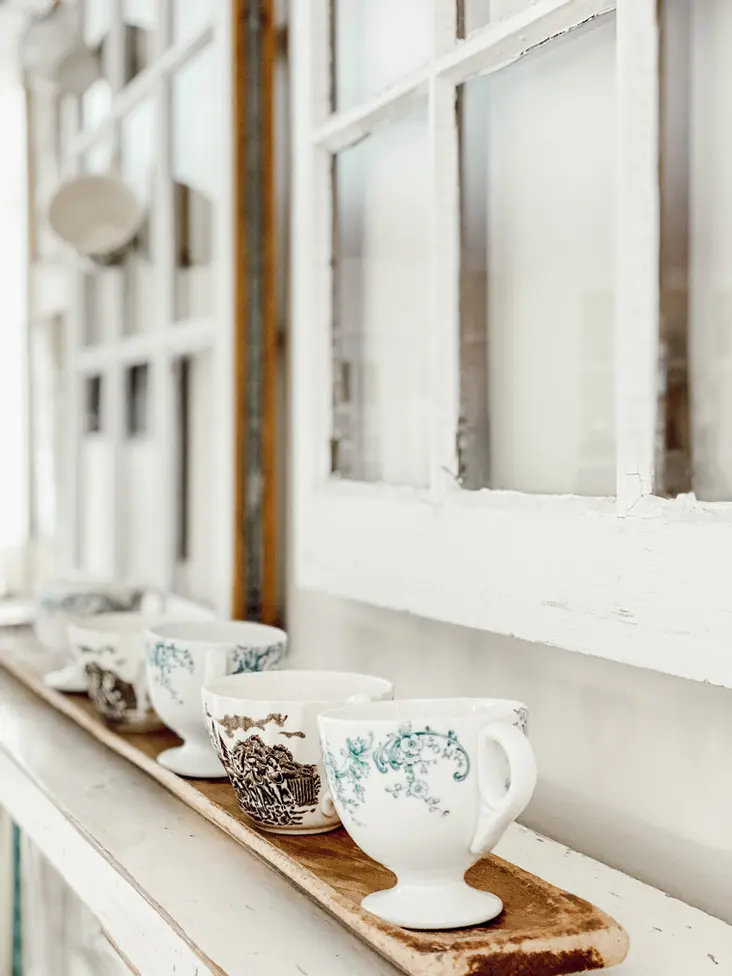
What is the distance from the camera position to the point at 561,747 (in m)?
0.93

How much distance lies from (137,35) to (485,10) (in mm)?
995

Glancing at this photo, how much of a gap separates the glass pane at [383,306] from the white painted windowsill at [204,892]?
0.36 m

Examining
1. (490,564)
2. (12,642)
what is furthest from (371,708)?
(12,642)

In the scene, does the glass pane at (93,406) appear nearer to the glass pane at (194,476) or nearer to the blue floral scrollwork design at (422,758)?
the glass pane at (194,476)

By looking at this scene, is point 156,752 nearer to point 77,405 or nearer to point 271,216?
point 271,216

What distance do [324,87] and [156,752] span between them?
2.10 ft

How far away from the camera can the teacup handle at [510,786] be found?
24.8 inches

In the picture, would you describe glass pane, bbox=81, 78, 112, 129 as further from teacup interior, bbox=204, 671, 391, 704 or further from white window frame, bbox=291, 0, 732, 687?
teacup interior, bbox=204, 671, 391, 704

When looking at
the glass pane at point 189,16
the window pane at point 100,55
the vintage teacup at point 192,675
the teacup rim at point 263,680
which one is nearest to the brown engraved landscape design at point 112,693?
the vintage teacup at point 192,675

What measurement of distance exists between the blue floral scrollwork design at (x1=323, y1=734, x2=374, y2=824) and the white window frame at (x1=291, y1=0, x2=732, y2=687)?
0.19 m

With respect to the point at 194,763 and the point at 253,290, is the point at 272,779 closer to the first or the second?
the point at 194,763

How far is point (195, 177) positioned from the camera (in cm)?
155

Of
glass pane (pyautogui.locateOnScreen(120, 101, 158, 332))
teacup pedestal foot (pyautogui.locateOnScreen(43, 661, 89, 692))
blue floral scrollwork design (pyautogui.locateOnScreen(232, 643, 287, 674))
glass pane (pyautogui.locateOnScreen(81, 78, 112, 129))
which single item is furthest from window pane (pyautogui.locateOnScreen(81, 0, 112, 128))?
blue floral scrollwork design (pyautogui.locateOnScreen(232, 643, 287, 674))

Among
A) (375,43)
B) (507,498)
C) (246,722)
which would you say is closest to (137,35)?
(375,43)
